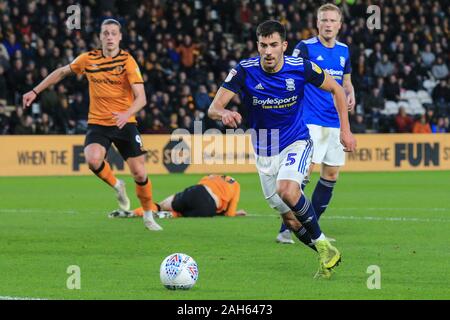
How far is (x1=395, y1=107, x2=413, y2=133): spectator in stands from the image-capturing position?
97.9 feet

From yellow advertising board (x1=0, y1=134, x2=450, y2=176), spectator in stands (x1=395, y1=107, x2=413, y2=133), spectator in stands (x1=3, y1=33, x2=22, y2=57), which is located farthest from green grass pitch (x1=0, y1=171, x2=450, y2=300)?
spectator in stands (x1=395, y1=107, x2=413, y2=133)

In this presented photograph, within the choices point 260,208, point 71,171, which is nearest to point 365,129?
point 71,171

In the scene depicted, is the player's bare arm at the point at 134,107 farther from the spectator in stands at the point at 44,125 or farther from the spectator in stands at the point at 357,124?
the spectator in stands at the point at 357,124

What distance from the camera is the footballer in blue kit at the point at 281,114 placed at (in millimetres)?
8938

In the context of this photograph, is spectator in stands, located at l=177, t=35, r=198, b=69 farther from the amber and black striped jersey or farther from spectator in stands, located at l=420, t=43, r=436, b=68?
the amber and black striped jersey

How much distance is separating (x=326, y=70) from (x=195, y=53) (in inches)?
745

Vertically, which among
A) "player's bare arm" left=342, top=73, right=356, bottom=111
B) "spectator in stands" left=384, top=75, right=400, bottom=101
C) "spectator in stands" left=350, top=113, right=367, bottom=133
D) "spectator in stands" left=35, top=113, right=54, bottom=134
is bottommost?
"spectator in stands" left=350, top=113, right=367, bottom=133

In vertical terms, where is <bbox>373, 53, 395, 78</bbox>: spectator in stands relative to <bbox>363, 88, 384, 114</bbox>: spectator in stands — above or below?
above

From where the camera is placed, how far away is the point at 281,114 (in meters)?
9.34

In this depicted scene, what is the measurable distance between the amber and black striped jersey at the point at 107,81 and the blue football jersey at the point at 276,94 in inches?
145

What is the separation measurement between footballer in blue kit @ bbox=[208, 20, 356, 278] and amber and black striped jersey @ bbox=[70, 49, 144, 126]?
368 centimetres

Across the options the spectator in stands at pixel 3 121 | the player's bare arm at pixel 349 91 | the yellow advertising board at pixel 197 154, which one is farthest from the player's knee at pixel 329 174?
the spectator in stands at pixel 3 121

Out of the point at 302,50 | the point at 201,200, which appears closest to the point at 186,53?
the point at 201,200
